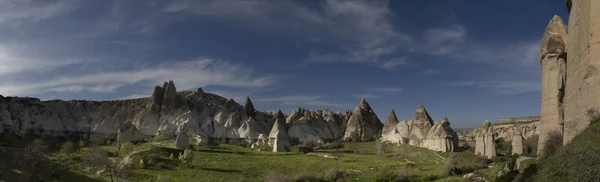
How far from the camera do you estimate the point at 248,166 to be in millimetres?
45062

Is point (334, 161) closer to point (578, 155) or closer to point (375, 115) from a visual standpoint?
point (578, 155)

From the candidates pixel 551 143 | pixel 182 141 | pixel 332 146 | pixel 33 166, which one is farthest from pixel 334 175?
pixel 332 146

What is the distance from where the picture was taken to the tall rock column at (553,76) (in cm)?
2492

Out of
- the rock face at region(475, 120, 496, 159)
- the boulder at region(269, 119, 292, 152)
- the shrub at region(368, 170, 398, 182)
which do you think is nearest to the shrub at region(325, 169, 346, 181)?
the shrub at region(368, 170, 398, 182)

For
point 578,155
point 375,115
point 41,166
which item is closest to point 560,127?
point 578,155

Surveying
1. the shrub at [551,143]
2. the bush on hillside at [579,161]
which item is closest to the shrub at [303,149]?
the shrub at [551,143]

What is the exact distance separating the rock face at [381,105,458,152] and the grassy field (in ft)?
13.8

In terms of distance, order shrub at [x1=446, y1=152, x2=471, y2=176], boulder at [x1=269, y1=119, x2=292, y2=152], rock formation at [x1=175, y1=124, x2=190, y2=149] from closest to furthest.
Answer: shrub at [x1=446, y1=152, x2=471, y2=176] < rock formation at [x1=175, y1=124, x2=190, y2=149] < boulder at [x1=269, y1=119, x2=292, y2=152]

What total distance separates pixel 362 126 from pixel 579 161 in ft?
234

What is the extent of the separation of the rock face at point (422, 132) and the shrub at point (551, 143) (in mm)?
37520

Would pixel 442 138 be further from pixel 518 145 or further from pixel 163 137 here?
pixel 163 137

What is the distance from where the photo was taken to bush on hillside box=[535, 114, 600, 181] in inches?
539

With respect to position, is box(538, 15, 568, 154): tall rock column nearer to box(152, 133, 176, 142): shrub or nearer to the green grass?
the green grass

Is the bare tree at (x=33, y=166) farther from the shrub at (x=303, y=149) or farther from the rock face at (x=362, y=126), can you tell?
the rock face at (x=362, y=126)
